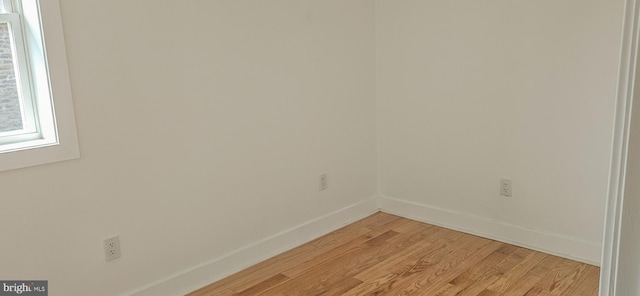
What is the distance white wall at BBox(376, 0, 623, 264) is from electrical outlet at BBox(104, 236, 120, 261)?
1.98 meters

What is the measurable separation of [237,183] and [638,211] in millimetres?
2273

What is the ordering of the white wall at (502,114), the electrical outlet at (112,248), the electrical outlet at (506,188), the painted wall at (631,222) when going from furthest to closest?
the electrical outlet at (506,188)
the white wall at (502,114)
the electrical outlet at (112,248)
the painted wall at (631,222)

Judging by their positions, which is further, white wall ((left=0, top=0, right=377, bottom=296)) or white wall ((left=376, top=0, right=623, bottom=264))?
white wall ((left=376, top=0, right=623, bottom=264))

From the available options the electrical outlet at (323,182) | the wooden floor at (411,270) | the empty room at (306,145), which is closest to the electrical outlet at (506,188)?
the empty room at (306,145)

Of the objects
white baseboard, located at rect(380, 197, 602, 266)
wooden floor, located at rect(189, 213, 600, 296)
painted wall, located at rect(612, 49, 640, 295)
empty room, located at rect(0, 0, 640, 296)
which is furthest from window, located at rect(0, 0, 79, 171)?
white baseboard, located at rect(380, 197, 602, 266)

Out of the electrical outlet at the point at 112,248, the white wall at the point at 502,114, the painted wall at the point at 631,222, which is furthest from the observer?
the white wall at the point at 502,114

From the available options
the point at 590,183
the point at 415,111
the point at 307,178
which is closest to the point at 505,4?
the point at 415,111

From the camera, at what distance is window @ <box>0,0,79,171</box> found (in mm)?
2002

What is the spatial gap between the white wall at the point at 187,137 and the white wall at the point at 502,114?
36 cm

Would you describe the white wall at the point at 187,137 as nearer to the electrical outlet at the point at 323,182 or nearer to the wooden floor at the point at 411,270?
the electrical outlet at the point at 323,182

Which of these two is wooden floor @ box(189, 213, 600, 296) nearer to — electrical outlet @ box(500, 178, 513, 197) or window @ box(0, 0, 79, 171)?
electrical outlet @ box(500, 178, 513, 197)

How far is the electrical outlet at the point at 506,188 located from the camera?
3.04 metres

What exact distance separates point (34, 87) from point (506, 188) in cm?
257

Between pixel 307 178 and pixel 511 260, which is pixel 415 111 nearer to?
pixel 307 178
